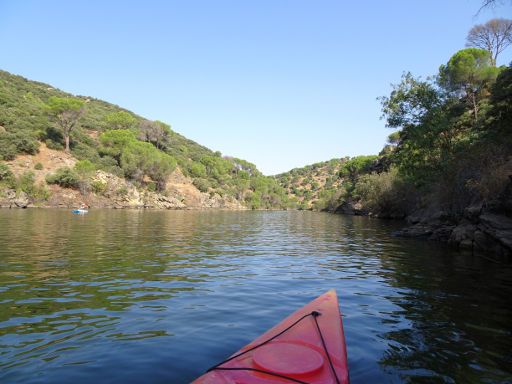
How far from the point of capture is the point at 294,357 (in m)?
4.96

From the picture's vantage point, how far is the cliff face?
57.3 metres

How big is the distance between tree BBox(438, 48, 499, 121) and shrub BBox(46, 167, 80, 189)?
200 ft

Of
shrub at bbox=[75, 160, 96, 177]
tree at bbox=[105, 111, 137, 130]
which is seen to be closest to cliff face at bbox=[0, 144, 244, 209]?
shrub at bbox=[75, 160, 96, 177]

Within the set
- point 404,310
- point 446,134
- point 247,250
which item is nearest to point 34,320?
point 404,310

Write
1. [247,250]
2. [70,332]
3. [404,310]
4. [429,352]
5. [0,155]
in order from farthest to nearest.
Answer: [0,155] → [247,250] → [404,310] → [70,332] → [429,352]

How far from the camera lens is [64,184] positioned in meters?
65.2

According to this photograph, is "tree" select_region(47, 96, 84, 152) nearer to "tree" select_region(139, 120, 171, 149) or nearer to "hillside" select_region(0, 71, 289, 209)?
"hillside" select_region(0, 71, 289, 209)

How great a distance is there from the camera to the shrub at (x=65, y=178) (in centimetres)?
6366

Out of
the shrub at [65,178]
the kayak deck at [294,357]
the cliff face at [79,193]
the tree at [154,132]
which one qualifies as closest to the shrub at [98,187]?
the cliff face at [79,193]

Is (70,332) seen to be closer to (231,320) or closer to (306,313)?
(231,320)

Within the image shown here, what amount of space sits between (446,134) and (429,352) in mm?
28013

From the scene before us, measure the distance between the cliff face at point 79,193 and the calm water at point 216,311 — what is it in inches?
1868

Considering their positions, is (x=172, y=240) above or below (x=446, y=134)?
below

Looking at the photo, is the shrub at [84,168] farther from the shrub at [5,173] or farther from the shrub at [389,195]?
the shrub at [389,195]
